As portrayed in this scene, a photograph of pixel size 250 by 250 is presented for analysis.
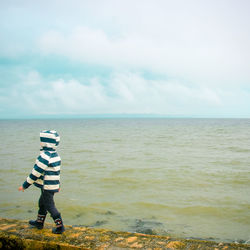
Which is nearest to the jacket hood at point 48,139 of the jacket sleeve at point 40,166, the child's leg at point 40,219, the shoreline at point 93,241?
the jacket sleeve at point 40,166

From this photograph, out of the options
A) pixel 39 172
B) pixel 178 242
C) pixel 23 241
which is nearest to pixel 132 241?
pixel 178 242

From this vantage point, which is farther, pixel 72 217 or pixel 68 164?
pixel 68 164

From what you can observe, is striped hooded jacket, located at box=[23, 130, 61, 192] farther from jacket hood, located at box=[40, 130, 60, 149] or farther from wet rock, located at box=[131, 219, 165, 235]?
wet rock, located at box=[131, 219, 165, 235]

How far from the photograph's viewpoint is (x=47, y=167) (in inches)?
128

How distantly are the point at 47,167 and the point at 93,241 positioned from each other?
46.2 inches

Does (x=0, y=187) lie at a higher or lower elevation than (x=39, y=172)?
lower

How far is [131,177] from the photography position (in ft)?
29.7

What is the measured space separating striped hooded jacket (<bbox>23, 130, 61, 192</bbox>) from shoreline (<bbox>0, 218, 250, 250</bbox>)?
61 cm

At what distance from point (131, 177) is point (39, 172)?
20.1 feet

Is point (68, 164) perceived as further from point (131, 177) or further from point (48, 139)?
point (48, 139)

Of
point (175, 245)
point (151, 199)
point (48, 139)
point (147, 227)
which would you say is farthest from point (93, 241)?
point (151, 199)

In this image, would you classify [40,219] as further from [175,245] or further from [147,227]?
[147,227]

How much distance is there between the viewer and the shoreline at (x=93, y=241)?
257 cm

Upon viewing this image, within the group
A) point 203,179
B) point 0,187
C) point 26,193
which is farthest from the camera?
point 203,179
